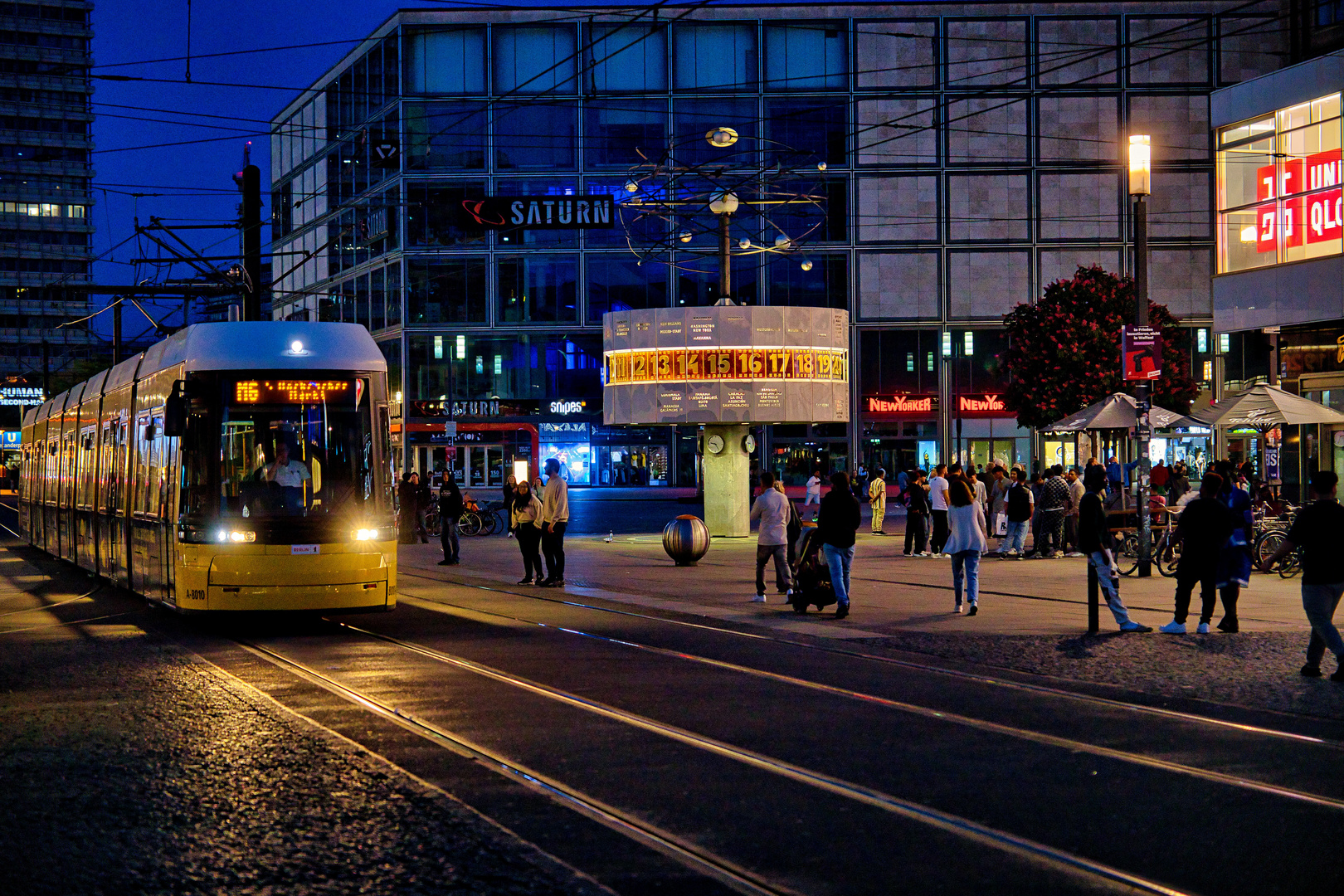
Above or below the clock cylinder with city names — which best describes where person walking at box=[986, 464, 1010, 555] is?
below

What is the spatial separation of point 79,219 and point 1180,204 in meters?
99.6

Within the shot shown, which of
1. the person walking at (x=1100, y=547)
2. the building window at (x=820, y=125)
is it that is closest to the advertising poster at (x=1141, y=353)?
the person walking at (x=1100, y=547)

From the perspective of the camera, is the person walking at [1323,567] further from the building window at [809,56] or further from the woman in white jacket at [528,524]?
the building window at [809,56]

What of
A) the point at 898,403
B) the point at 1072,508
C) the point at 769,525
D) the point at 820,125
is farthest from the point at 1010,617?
the point at 820,125

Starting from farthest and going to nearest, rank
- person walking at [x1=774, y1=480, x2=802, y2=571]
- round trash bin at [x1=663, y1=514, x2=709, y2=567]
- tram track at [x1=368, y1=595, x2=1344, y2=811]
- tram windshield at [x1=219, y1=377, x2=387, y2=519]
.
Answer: round trash bin at [x1=663, y1=514, x2=709, y2=567], person walking at [x1=774, y1=480, x2=802, y2=571], tram windshield at [x1=219, y1=377, x2=387, y2=519], tram track at [x1=368, y1=595, x2=1344, y2=811]

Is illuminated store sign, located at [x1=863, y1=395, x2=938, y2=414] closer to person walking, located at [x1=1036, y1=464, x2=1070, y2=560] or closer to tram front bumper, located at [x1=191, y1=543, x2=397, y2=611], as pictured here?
person walking, located at [x1=1036, y1=464, x2=1070, y2=560]

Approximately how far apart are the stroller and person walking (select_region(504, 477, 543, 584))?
4917 mm

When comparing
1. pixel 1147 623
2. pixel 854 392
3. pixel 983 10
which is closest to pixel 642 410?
pixel 1147 623

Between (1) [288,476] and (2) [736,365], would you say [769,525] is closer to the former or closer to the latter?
(1) [288,476]

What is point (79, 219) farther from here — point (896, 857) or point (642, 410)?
point (896, 857)

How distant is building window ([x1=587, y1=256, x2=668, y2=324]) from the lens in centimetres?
6481

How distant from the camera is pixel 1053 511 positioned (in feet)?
86.7

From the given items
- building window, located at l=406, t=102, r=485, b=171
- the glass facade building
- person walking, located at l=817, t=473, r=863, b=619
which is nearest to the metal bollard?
person walking, located at l=817, t=473, r=863, b=619

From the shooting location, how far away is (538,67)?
64.1 m
